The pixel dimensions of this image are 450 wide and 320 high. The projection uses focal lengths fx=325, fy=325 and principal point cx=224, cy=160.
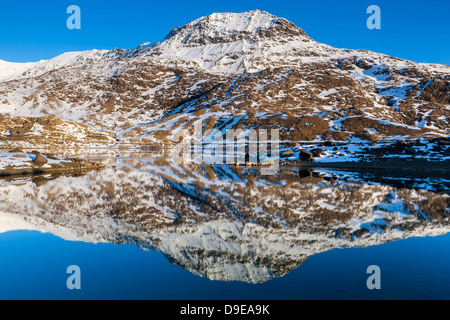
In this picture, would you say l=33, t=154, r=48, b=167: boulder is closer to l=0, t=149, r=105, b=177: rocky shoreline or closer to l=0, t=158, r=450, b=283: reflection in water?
l=0, t=149, r=105, b=177: rocky shoreline

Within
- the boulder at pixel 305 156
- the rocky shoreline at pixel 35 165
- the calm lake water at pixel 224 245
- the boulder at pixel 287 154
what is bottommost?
the calm lake water at pixel 224 245

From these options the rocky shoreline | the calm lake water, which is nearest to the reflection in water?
the calm lake water

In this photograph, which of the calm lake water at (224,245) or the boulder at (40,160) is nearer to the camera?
the calm lake water at (224,245)

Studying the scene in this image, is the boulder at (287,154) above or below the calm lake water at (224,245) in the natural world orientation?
above

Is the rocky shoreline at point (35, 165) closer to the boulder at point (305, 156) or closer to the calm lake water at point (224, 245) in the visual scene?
the calm lake water at point (224, 245)

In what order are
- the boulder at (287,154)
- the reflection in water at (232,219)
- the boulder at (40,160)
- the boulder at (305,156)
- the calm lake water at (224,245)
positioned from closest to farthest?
the calm lake water at (224,245) → the reflection in water at (232,219) → the boulder at (40,160) → the boulder at (305,156) → the boulder at (287,154)

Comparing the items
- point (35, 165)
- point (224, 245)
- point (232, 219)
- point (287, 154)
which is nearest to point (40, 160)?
point (35, 165)

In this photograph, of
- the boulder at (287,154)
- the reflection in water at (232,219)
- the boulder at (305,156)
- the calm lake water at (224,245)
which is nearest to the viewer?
the calm lake water at (224,245)

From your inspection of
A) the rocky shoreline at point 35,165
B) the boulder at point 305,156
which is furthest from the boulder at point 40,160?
the boulder at point 305,156
